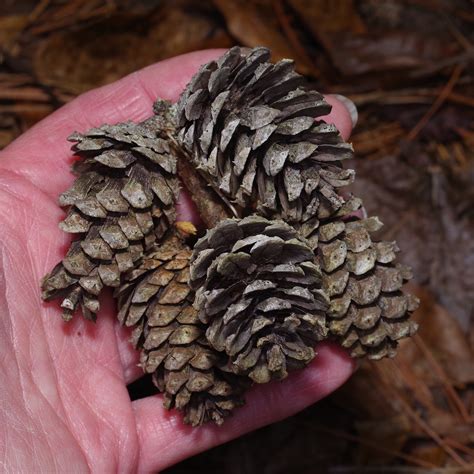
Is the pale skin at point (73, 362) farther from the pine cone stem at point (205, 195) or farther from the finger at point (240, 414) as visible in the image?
the pine cone stem at point (205, 195)

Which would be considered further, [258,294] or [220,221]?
[220,221]

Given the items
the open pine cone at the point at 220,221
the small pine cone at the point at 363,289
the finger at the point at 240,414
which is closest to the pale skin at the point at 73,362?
the finger at the point at 240,414

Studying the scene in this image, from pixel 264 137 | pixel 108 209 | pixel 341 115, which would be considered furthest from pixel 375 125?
pixel 108 209

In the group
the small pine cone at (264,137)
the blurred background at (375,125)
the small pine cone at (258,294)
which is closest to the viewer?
the small pine cone at (258,294)

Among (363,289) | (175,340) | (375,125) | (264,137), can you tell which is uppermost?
(264,137)

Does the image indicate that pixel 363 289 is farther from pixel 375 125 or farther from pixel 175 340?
pixel 375 125

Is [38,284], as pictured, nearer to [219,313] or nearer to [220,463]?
[219,313]

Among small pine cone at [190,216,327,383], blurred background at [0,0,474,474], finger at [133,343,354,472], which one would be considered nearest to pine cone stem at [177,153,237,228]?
small pine cone at [190,216,327,383]
